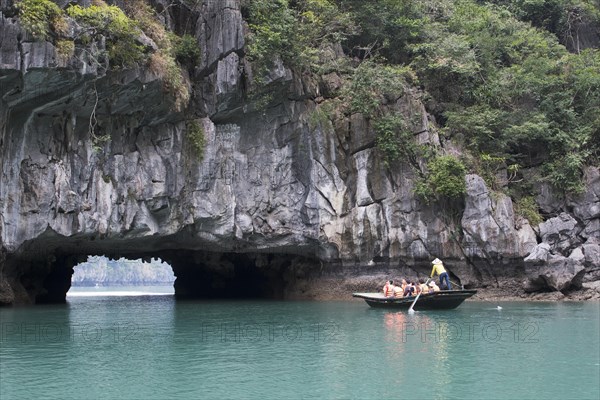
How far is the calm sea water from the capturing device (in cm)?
880

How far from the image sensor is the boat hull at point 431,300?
18.8 meters

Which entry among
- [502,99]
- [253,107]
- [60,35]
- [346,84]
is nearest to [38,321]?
[60,35]

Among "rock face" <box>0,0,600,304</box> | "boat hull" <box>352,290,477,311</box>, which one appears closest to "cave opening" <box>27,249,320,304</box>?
"rock face" <box>0,0,600,304</box>

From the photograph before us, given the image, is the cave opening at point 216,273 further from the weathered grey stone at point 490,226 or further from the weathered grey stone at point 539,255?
the weathered grey stone at point 539,255

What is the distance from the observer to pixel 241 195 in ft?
72.8

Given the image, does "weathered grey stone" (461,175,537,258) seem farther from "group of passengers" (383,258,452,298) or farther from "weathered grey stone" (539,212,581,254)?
"group of passengers" (383,258,452,298)

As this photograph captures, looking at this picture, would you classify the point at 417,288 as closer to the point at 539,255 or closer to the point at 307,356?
the point at 539,255

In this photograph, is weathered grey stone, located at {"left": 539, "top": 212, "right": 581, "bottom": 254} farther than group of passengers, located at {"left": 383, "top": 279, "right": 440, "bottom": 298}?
Yes

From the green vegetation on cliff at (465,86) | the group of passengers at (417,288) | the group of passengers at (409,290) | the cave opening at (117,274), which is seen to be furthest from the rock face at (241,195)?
the cave opening at (117,274)

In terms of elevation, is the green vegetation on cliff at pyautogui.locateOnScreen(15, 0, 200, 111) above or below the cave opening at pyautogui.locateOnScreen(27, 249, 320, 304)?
above

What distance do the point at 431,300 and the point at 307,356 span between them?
8578 millimetres

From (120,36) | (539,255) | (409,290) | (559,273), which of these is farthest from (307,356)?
(559,273)

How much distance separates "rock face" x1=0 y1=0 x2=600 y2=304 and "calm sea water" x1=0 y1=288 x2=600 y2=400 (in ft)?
12.6

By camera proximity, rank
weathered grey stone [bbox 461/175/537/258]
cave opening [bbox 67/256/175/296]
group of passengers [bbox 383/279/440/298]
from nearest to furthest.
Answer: group of passengers [bbox 383/279/440/298], weathered grey stone [bbox 461/175/537/258], cave opening [bbox 67/256/175/296]
